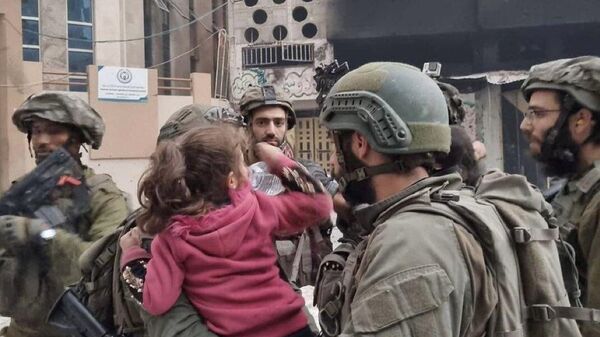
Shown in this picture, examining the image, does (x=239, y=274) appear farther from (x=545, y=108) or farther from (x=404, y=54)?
(x=404, y=54)

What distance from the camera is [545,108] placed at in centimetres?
308

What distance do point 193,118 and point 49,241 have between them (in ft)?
2.90

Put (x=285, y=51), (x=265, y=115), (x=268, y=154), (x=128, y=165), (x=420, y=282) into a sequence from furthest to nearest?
(x=285, y=51), (x=128, y=165), (x=265, y=115), (x=268, y=154), (x=420, y=282)

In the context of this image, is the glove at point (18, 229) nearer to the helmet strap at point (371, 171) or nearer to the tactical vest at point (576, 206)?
the helmet strap at point (371, 171)

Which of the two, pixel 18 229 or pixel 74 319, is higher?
pixel 18 229

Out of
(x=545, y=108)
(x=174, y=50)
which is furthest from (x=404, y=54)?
(x=545, y=108)

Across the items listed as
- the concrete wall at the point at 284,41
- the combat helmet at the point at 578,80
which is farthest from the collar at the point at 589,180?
the concrete wall at the point at 284,41

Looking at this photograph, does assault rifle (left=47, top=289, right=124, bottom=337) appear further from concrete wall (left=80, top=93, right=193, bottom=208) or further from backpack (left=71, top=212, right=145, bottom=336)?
concrete wall (left=80, top=93, right=193, bottom=208)

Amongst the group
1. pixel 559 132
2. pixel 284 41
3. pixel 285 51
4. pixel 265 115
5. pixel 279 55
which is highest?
pixel 284 41

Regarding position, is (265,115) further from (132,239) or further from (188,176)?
(188,176)

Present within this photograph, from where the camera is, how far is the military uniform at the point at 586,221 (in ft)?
8.64

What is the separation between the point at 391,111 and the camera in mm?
1815

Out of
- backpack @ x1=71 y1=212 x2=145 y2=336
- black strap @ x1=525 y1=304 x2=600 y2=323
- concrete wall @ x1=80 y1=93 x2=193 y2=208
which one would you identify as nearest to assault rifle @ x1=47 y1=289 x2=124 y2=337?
backpack @ x1=71 y1=212 x2=145 y2=336

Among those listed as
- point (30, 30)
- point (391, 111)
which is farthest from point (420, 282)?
point (30, 30)
